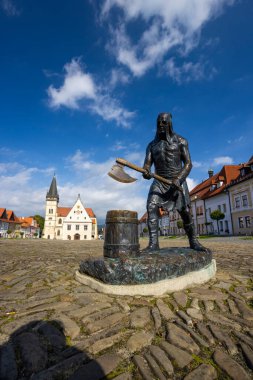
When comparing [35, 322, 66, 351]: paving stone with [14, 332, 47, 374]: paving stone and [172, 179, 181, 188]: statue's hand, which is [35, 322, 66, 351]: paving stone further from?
[172, 179, 181, 188]: statue's hand

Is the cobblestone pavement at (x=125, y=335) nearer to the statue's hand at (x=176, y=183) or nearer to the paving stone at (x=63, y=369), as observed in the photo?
the paving stone at (x=63, y=369)

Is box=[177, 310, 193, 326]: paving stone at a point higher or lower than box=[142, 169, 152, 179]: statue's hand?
lower

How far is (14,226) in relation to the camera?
67438 mm

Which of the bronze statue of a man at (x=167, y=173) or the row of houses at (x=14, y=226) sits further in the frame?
the row of houses at (x=14, y=226)

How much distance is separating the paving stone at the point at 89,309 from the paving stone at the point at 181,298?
841mm

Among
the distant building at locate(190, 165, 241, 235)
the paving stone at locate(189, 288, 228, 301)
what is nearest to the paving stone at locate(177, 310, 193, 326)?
the paving stone at locate(189, 288, 228, 301)

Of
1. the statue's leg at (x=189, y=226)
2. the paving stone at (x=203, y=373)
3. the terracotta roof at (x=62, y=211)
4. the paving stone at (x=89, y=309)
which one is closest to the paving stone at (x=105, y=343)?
the paving stone at (x=89, y=309)

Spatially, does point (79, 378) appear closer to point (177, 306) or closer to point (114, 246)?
point (177, 306)

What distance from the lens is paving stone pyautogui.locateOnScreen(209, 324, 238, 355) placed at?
5.90 ft

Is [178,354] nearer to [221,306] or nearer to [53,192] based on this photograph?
[221,306]

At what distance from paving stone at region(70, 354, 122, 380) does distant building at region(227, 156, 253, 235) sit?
30.5m

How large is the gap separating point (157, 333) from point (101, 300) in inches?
37.0

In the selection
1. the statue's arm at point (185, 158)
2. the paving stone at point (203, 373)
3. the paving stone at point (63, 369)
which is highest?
the statue's arm at point (185, 158)

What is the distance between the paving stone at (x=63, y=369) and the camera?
4.78 ft
